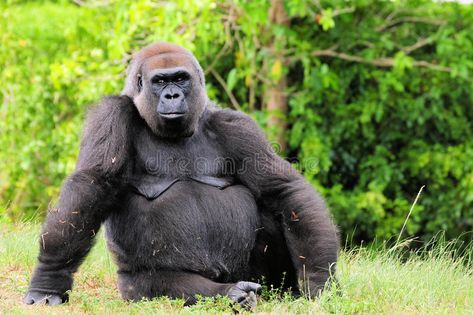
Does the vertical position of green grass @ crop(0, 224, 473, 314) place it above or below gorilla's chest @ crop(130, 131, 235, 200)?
below

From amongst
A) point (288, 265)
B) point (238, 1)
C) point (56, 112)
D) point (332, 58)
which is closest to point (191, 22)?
point (238, 1)

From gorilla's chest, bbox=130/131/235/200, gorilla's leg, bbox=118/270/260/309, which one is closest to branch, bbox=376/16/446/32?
gorilla's chest, bbox=130/131/235/200

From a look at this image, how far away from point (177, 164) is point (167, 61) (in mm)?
670

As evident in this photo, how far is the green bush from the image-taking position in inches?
373

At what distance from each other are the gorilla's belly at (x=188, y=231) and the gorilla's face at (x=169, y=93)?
15.3 inches

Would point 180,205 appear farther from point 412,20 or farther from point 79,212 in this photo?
point 412,20

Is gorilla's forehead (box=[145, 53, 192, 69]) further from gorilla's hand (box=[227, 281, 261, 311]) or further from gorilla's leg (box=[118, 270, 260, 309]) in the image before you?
gorilla's hand (box=[227, 281, 261, 311])

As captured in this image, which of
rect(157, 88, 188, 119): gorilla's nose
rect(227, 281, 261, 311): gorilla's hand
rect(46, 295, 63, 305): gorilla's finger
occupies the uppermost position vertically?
rect(157, 88, 188, 119): gorilla's nose

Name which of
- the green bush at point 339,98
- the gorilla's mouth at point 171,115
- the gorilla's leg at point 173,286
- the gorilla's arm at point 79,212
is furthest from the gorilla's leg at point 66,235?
the green bush at point 339,98

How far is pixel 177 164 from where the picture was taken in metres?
5.09

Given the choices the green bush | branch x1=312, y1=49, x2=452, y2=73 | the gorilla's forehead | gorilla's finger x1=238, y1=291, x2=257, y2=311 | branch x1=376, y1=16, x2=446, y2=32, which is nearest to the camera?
gorilla's finger x1=238, y1=291, x2=257, y2=311

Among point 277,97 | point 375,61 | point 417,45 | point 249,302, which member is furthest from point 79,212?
point 417,45

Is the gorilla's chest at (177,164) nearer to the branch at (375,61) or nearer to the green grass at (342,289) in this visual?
the green grass at (342,289)

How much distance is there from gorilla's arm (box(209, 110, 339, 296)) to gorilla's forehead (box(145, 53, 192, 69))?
0.43 metres
